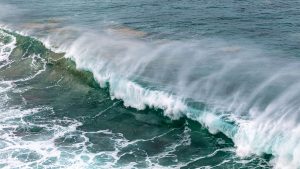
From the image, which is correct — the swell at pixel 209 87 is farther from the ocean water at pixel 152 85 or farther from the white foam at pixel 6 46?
the white foam at pixel 6 46

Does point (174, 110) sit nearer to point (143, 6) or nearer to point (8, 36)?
point (143, 6)

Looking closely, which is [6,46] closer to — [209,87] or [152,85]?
[152,85]

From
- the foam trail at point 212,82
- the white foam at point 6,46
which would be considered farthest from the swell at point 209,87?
the white foam at point 6,46

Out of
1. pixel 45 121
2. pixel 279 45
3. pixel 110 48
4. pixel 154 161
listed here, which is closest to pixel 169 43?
pixel 110 48

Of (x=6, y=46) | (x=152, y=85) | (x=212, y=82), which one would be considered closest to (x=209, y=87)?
(x=212, y=82)

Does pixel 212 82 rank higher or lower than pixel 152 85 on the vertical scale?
higher

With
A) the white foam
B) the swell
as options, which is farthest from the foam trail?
the white foam
